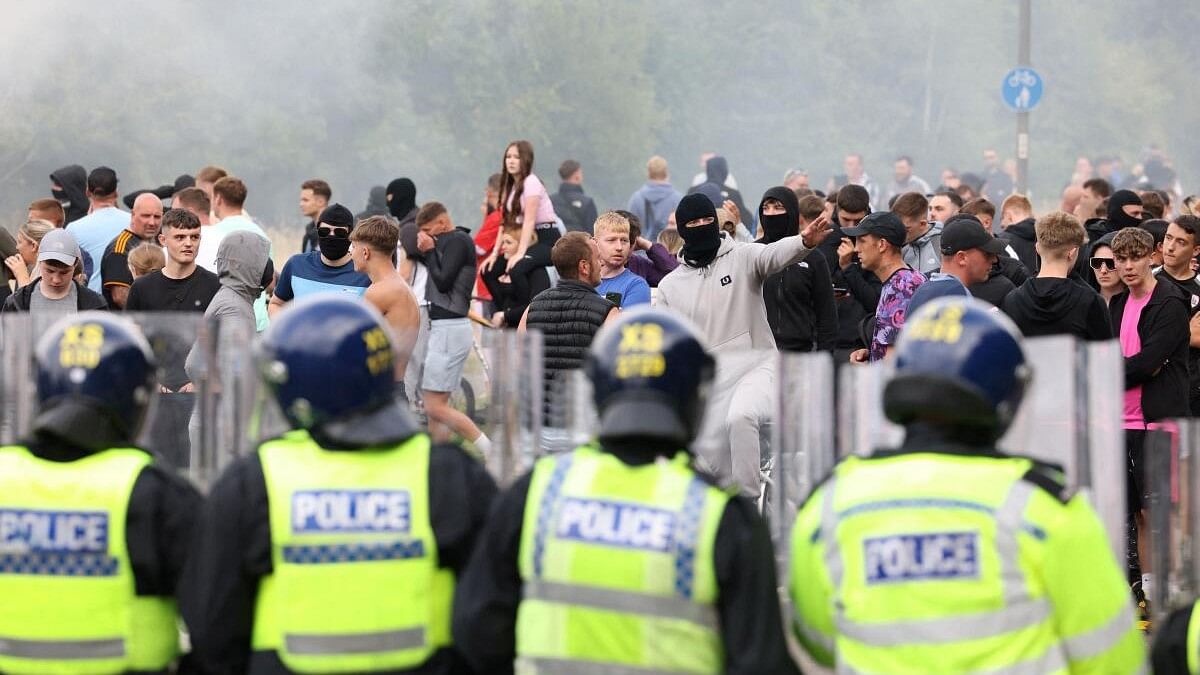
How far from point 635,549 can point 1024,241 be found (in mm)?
8566

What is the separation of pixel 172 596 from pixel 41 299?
18.8ft

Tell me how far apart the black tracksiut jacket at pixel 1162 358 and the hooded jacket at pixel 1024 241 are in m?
3.10

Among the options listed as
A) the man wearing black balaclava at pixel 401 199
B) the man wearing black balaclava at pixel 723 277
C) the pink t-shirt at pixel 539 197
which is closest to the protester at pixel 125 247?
the man wearing black balaclava at pixel 401 199

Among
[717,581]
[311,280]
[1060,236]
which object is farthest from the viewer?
[311,280]

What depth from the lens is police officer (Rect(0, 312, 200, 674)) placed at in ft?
13.6

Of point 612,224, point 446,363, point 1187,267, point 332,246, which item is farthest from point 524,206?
point 446,363

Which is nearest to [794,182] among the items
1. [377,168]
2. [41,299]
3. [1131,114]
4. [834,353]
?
[834,353]

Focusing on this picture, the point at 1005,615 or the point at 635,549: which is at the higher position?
the point at 635,549

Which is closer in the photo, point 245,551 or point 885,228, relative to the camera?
point 245,551

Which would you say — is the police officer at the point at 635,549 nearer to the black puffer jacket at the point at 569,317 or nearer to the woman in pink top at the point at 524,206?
the black puffer jacket at the point at 569,317

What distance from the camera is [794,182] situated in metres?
17.8

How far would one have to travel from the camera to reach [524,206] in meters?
12.4

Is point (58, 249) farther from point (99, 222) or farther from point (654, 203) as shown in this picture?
point (654, 203)

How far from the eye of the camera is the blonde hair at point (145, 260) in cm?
1010
